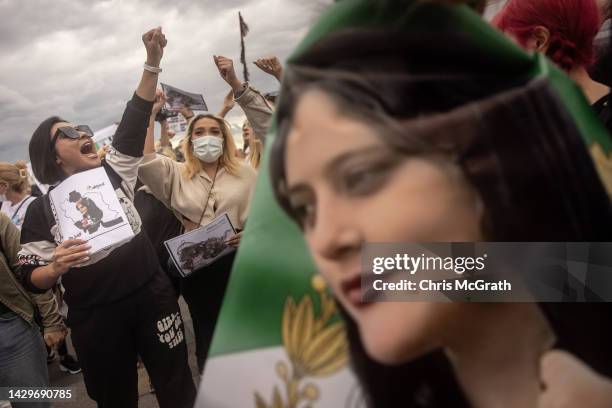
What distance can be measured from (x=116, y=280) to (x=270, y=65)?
1.12 m

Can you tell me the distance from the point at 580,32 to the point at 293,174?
0.86m

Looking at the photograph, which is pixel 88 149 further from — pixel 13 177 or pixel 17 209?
pixel 17 209

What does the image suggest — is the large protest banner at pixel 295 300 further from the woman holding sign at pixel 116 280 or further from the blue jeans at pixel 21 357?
the blue jeans at pixel 21 357

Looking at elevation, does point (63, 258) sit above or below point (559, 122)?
below

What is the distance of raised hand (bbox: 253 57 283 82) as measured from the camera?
69.1 inches

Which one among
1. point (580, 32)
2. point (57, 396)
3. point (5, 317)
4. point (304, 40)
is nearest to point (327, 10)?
point (304, 40)

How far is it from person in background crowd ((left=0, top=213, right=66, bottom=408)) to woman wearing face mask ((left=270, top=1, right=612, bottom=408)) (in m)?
2.16

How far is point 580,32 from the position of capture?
1.08 m

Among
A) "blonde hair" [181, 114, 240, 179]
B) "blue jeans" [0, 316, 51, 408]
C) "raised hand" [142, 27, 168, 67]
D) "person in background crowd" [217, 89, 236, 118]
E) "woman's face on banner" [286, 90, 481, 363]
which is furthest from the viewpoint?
"person in background crowd" [217, 89, 236, 118]

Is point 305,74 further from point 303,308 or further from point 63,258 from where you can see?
point 63,258

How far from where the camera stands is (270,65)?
1.77m

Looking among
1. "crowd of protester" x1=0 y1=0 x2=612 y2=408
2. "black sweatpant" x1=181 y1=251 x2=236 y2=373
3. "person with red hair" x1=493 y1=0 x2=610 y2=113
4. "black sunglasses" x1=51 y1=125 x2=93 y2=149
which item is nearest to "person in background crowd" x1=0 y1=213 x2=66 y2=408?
"black sunglasses" x1=51 y1=125 x2=93 y2=149

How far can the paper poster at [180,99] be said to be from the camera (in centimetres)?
247

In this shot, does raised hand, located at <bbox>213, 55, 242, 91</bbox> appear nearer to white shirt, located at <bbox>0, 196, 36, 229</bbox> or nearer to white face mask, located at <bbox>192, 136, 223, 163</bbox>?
white face mask, located at <bbox>192, 136, 223, 163</bbox>
